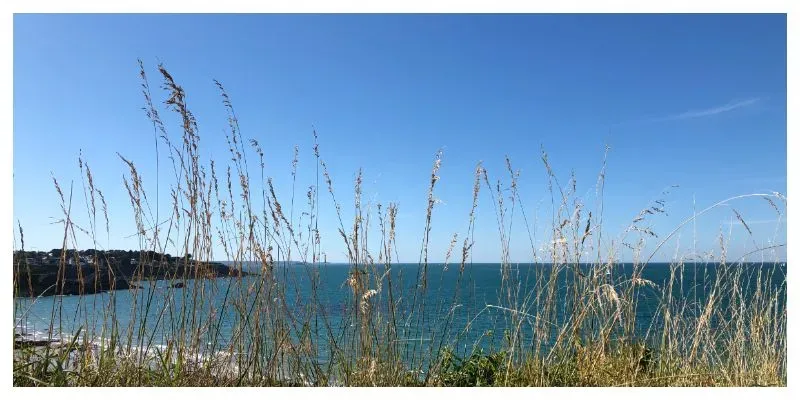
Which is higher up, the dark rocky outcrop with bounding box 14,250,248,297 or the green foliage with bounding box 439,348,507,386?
the dark rocky outcrop with bounding box 14,250,248,297

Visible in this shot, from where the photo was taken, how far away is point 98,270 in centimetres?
207

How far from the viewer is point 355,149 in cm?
250

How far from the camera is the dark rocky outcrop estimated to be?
1.98 meters

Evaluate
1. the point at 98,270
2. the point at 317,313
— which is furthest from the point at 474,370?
the point at 98,270

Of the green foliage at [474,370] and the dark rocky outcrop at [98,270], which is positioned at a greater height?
the dark rocky outcrop at [98,270]

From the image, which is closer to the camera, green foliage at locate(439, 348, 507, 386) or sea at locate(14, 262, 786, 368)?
sea at locate(14, 262, 786, 368)

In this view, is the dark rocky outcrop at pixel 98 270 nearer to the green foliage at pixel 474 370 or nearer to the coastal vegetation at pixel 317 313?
the coastal vegetation at pixel 317 313

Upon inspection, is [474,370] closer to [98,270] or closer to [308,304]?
[308,304]

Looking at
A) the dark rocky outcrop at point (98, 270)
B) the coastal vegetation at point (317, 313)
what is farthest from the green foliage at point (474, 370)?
the dark rocky outcrop at point (98, 270)

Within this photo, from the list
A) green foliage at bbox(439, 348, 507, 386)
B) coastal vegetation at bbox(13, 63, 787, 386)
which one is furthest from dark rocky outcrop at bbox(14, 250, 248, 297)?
green foliage at bbox(439, 348, 507, 386)

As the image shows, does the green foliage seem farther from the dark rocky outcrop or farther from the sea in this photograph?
the dark rocky outcrop

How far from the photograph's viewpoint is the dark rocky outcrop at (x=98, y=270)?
1.98 metres
